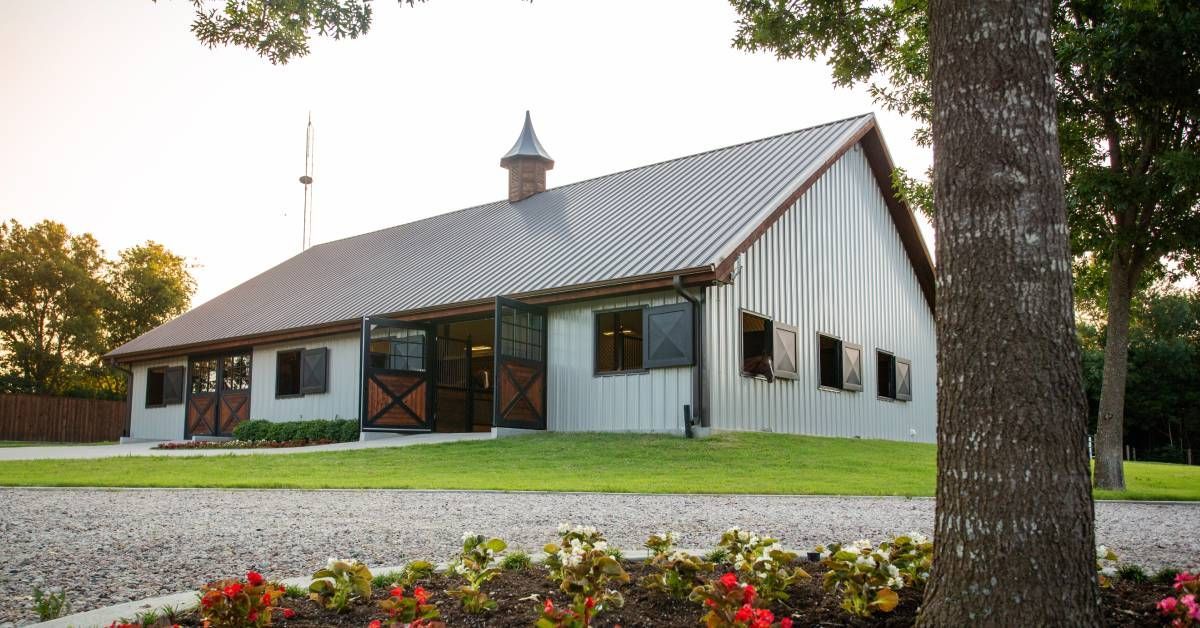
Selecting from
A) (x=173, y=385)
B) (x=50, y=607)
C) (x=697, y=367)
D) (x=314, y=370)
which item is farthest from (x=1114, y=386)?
(x=173, y=385)

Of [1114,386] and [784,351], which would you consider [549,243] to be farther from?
[1114,386]

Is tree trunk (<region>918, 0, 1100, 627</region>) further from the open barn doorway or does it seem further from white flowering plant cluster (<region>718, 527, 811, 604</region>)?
the open barn doorway

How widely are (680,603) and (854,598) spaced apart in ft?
2.16

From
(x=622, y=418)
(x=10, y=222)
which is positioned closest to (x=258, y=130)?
(x=622, y=418)

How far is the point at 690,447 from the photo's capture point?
13328 mm

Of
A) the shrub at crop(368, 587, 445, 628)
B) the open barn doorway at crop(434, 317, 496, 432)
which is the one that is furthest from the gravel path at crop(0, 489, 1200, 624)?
the open barn doorway at crop(434, 317, 496, 432)

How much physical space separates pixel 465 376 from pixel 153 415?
30.3 ft

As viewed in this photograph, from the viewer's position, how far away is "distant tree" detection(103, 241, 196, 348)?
39.2 meters

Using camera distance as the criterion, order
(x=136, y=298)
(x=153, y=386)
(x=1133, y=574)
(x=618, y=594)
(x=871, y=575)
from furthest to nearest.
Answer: (x=136, y=298) → (x=153, y=386) → (x=1133, y=574) → (x=871, y=575) → (x=618, y=594)

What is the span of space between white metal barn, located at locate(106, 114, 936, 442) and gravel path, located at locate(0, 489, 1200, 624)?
6611mm

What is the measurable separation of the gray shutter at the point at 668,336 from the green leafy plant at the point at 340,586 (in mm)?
11220

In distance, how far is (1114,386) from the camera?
35.0 ft

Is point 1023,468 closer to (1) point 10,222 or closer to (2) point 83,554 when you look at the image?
(2) point 83,554

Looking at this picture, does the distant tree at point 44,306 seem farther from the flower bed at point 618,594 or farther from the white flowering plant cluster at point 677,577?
the white flowering plant cluster at point 677,577
